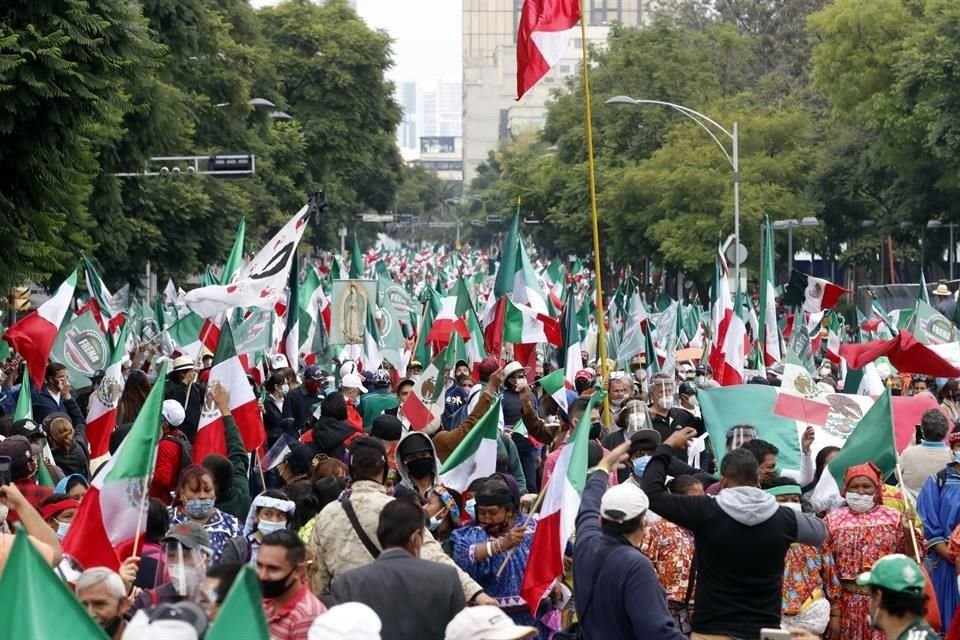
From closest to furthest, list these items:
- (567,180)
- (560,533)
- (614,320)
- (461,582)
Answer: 1. (461,582)
2. (560,533)
3. (614,320)
4. (567,180)

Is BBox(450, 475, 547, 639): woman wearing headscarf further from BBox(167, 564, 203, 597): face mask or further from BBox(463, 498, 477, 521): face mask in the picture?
BBox(167, 564, 203, 597): face mask

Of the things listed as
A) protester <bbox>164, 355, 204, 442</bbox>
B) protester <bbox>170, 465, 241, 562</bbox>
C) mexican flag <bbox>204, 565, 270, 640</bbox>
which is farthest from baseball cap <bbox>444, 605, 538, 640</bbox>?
protester <bbox>164, 355, 204, 442</bbox>

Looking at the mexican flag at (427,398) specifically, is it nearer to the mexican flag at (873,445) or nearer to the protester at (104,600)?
the mexican flag at (873,445)

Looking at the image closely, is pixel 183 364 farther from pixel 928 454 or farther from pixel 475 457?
pixel 928 454

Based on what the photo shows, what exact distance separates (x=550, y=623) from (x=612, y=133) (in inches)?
2209

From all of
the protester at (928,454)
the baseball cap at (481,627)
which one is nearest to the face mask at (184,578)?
the baseball cap at (481,627)

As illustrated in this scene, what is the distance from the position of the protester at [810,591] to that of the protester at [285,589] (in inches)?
112

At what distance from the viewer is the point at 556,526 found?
A: 27.2ft

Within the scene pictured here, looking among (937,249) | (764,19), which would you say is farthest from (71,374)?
(764,19)

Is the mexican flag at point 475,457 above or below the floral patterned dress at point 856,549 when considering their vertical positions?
above

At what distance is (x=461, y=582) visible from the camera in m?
7.04

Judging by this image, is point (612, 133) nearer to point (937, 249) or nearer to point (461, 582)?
point (937, 249)

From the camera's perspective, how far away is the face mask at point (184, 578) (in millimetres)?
6695

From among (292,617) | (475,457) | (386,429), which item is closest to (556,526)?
(475,457)
